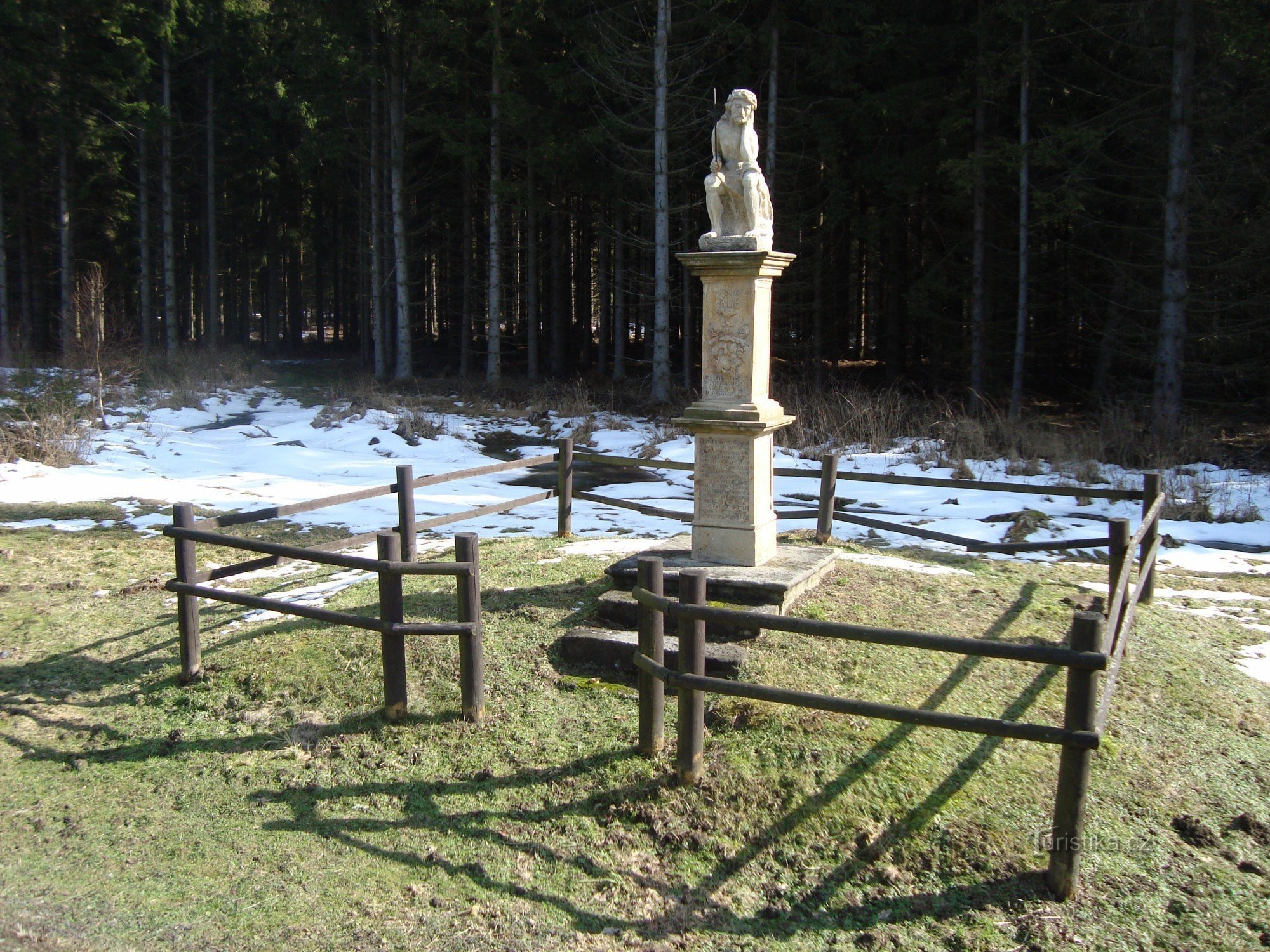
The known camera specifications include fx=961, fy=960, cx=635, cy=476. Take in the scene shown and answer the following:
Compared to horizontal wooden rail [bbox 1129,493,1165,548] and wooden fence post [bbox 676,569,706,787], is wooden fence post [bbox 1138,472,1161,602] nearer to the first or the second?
horizontal wooden rail [bbox 1129,493,1165,548]

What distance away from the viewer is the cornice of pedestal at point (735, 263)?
22.1ft

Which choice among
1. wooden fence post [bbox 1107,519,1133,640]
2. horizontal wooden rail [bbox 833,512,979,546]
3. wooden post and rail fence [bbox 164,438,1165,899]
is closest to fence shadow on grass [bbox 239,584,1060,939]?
wooden post and rail fence [bbox 164,438,1165,899]

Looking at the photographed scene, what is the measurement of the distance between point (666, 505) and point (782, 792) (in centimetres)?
794

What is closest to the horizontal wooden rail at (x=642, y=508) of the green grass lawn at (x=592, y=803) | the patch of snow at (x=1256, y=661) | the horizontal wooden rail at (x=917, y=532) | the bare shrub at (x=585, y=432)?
the horizontal wooden rail at (x=917, y=532)

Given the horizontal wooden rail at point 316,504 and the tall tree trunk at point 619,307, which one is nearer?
the horizontal wooden rail at point 316,504

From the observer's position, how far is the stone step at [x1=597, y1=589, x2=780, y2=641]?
633cm

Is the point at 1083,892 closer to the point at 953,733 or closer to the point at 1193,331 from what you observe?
the point at 953,733

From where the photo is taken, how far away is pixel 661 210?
22.9m

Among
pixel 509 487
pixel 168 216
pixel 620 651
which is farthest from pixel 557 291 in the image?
pixel 620 651

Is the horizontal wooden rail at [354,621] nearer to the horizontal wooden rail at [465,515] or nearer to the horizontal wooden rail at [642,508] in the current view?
the horizontal wooden rail at [465,515]

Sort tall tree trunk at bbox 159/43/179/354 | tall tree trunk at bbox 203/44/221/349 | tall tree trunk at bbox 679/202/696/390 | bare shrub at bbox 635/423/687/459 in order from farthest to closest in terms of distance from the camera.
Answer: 1. tall tree trunk at bbox 203/44/221/349
2. tall tree trunk at bbox 159/43/179/354
3. tall tree trunk at bbox 679/202/696/390
4. bare shrub at bbox 635/423/687/459

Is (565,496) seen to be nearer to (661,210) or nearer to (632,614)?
(632,614)

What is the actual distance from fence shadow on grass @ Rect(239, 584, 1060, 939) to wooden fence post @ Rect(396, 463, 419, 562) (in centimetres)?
356

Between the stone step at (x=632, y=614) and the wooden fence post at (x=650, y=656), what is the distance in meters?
1.23
